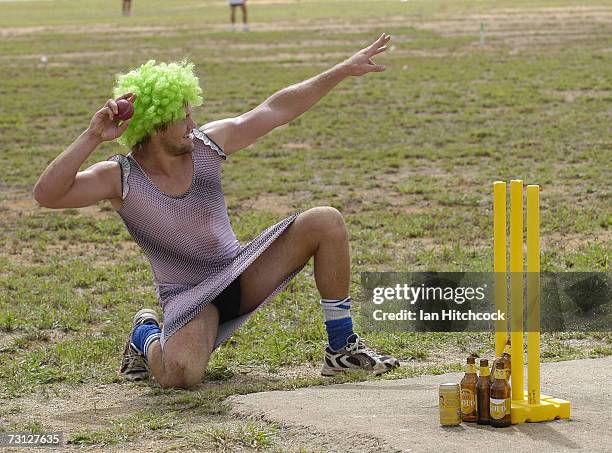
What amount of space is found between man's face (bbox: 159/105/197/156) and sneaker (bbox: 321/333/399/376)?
1273 mm

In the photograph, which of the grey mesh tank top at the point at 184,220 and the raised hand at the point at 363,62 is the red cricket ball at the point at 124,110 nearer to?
the grey mesh tank top at the point at 184,220

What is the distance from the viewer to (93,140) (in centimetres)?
682

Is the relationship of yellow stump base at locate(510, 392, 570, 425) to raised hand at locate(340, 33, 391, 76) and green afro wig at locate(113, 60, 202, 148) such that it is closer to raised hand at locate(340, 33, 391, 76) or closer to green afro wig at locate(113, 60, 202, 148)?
raised hand at locate(340, 33, 391, 76)

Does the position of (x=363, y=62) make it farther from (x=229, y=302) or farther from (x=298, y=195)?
(x=298, y=195)

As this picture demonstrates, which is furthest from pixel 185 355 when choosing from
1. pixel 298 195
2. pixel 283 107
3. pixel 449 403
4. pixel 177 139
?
pixel 298 195

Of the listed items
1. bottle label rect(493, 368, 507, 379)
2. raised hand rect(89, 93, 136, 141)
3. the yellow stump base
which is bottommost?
the yellow stump base

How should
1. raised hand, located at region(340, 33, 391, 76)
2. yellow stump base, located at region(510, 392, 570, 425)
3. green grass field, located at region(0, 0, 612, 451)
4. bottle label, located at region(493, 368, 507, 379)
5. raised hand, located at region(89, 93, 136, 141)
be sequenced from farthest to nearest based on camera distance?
raised hand, located at region(340, 33, 391, 76) < green grass field, located at region(0, 0, 612, 451) < raised hand, located at region(89, 93, 136, 141) < yellow stump base, located at region(510, 392, 570, 425) < bottle label, located at region(493, 368, 507, 379)

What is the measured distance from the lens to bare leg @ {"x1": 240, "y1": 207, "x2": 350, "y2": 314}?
722 cm

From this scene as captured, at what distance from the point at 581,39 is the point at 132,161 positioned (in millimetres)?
23270

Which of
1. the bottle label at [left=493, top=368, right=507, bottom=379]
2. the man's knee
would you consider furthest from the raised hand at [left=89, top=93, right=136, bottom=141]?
the bottle label at [left=493, top=368, right=507, bottom=379]

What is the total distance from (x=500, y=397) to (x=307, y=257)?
1793mm

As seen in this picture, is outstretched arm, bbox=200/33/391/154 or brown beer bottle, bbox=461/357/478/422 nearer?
brown beer bottle, bbox=461/357/478/422

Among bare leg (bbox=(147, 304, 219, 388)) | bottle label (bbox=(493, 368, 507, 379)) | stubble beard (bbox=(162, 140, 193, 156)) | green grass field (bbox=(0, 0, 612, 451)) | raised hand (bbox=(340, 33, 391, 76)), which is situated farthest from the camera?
raised hand (bbox=(340, 33, 391, 76))

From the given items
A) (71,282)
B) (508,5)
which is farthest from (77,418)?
(508,5)
